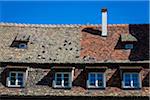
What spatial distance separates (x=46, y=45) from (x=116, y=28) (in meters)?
6.96

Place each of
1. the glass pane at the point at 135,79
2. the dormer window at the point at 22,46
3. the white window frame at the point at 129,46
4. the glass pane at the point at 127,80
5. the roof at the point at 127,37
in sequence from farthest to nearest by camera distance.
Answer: the roof at the point at 127,37 → the dormer window at the point at 22,46 → the white window frame at the point at 129,46 → the glass pane at the point at 127,80 → the glass pane at the point at 135,79

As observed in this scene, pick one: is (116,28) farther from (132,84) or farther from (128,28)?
(132,84)

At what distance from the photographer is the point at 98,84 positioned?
112 feet

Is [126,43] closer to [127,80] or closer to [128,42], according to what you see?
[128,42]

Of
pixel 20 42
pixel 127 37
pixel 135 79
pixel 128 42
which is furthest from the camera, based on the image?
pixel 127 37

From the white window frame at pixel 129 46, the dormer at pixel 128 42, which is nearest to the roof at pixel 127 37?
the dormer at pixel 128 42

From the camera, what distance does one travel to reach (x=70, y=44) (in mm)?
38219

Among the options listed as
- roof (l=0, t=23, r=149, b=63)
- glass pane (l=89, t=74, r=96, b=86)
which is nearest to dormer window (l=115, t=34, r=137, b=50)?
roof (l=0, t=23, r=149, b=63)

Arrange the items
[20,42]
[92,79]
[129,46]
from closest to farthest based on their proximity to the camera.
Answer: [92,79] → [129,46] → [20,42]

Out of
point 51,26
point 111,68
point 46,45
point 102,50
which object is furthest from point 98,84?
point 51,26

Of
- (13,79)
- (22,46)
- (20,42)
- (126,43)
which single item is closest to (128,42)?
(126,43)

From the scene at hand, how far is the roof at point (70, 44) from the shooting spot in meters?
35.8

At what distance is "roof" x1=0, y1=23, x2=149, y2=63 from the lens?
35844 millimetres

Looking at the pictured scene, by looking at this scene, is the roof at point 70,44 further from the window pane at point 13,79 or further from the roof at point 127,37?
the window pane at point 13,79
